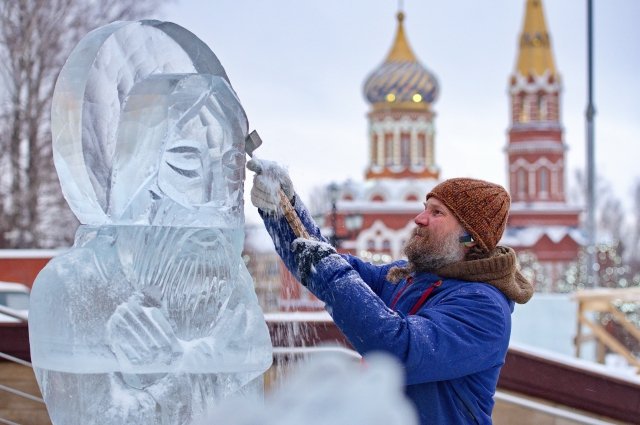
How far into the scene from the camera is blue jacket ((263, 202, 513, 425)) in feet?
7.54

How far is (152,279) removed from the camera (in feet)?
7.87

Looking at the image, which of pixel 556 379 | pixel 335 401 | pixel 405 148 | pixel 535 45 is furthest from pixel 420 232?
pixel 535 45

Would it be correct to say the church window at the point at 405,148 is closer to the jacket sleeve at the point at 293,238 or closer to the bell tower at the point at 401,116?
the bell tower at the point at 401,116

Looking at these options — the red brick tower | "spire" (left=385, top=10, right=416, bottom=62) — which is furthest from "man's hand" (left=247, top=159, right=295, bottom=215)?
"spire" (left=385, top=10, right=416, bottom=62)

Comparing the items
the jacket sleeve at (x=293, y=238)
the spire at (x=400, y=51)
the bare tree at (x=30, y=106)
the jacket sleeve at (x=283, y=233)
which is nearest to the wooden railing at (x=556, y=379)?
the jacket sleeve at (x=293, y=238)

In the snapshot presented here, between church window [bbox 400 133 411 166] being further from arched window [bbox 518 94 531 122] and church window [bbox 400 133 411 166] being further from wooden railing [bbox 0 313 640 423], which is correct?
wooden railing [bbox 0 313 640 423]

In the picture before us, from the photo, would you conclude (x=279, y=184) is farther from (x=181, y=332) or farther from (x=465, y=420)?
(x=465, y=420)

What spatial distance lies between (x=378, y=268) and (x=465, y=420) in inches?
24.9

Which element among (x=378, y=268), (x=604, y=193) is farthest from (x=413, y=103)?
A: (x=378, y=268)

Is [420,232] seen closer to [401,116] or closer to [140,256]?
[140,256]

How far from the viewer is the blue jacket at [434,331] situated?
→ 2.30 meters

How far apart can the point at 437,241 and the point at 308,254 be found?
387 millimetres

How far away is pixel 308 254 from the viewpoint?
8.01ft

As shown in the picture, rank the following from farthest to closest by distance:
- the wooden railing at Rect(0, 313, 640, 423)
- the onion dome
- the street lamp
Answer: the onion dome < the street lamp < the wooden railing at Rect(0, 313, 640, 423)
